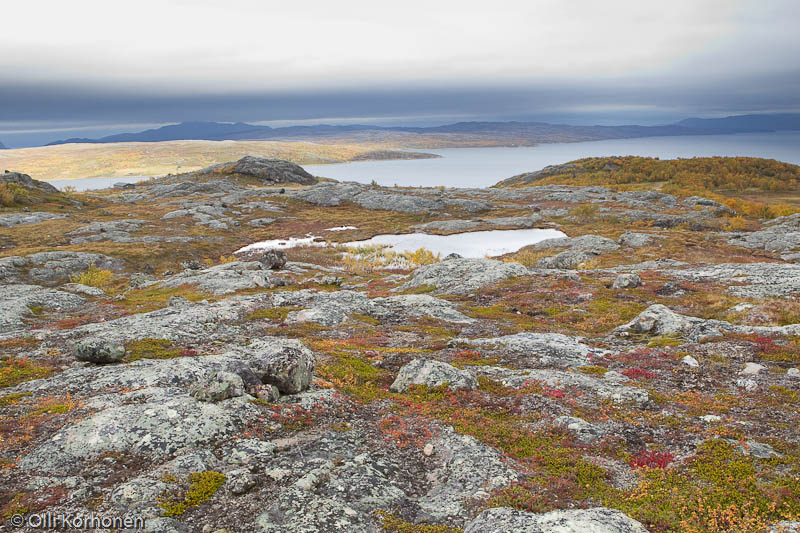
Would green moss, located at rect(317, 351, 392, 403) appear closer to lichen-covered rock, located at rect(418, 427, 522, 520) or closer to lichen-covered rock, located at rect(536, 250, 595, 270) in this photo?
lichen-covered rock, located at rect(418, 427, 522, 520)

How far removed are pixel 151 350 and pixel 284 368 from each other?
29.1ft

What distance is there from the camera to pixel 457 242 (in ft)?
266

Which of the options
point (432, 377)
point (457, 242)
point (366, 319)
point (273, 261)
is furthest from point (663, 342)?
point (457, 242)

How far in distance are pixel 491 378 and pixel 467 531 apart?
9763 mm

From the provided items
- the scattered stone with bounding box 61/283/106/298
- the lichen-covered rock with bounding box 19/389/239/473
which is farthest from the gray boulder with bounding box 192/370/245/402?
the scattered stone with bounding box 61/283/106/298

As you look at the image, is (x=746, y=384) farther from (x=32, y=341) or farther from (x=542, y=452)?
(x=32, y=341)

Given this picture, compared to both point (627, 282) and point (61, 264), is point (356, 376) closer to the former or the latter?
point (627, 282)

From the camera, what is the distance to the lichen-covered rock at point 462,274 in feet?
138

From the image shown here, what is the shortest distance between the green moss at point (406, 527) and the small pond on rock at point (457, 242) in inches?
2478

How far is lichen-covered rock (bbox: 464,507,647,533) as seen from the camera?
8102 millimetres

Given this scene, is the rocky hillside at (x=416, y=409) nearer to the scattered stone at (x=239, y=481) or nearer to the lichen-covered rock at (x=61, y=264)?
the scattered stone at (x=239, y=481)

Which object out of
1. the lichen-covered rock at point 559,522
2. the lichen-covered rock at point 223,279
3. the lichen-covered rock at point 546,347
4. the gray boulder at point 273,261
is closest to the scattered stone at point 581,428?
the lichen-covered rock at point 559,522

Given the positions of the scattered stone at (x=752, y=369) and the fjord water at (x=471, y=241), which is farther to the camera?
the fjord water at (x=471, y=241)

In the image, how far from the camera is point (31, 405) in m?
13.6
